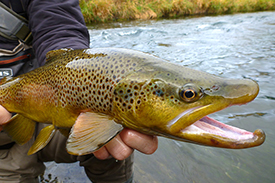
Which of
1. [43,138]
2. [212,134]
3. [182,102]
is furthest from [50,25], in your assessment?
[212,134]

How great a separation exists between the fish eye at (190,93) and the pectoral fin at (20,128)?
1.42 metres

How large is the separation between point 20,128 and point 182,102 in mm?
1501

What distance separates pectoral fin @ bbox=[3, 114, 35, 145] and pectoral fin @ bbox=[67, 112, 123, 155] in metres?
0.79

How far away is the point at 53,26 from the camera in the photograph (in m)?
2.06

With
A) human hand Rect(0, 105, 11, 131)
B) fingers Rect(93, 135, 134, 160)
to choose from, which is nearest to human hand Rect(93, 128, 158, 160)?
fingers Rect(93, 135, 134, 160)

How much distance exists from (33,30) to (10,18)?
24cm

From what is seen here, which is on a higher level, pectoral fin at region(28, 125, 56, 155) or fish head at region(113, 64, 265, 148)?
fish head at region(113, 64, 265, 148)

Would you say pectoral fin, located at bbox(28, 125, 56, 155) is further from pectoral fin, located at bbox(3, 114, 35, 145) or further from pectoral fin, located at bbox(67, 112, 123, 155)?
pectoral fin, located at bbox(67, 112, 123, 155)

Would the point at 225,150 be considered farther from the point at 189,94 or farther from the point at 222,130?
the point at 189,94

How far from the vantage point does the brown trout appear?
3.68 feet

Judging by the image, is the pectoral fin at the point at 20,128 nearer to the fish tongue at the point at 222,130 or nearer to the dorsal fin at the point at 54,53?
the dorsal fin at the point at 54,53

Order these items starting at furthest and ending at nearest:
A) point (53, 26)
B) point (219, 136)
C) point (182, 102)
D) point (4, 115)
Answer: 1. point (53, 26)
2. point (4, 115)
3. point (182, 102)
4. point (219, 136)

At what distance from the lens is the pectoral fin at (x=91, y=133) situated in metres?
1.20

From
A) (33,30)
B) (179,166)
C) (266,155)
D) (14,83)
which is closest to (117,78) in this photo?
(14,83)
